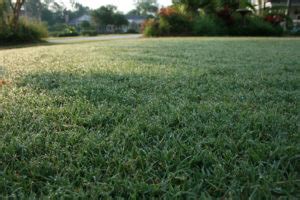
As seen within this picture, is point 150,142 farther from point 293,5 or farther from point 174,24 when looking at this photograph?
point 293,5

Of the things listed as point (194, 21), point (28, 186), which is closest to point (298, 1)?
point (194, 21)

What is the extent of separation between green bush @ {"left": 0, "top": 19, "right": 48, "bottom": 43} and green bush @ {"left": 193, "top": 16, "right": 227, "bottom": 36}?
32.4ft

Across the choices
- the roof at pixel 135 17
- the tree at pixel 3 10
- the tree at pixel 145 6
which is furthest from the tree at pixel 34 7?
the tree at pixel 3 10

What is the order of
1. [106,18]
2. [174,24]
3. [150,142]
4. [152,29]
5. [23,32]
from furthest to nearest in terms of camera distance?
[106,18], [152,29], [174,24], [23,32], [150,142]

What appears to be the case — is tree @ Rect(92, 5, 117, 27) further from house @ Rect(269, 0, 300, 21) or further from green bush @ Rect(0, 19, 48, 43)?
A: green bush @ Rect(0, 19, 48, 43)

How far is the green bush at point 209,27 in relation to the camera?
1930 centimetres

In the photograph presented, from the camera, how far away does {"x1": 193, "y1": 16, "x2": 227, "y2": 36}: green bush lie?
19.3m

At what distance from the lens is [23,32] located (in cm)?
1689

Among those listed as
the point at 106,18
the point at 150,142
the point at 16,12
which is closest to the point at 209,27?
the point at 16,12

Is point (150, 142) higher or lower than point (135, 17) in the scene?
lower

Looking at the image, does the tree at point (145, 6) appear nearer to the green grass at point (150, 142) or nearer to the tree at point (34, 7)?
the tree at point (34, 7)

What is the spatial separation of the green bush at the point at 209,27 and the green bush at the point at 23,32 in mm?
9879

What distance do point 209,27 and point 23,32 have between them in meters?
11.4

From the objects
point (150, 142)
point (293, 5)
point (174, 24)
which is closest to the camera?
point (150, 142)
